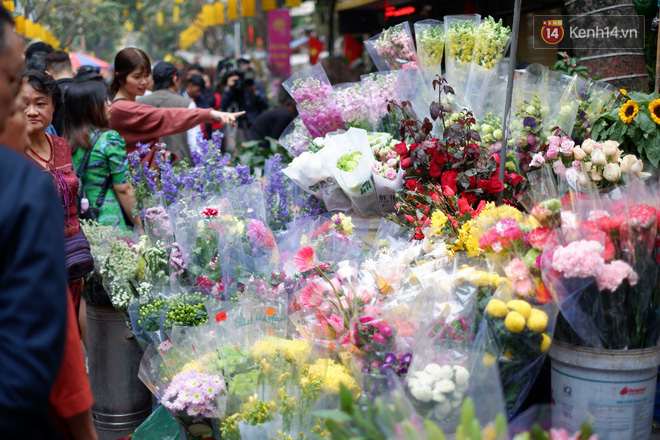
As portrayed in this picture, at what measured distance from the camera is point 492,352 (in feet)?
6.09

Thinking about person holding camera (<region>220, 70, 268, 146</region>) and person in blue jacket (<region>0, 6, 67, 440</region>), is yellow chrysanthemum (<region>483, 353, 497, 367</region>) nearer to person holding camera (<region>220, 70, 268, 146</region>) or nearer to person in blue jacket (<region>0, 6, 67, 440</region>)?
person in blue jacket (<region>0, 6, 67, 440</region>)

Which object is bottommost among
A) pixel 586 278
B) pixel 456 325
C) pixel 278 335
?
pixel 278 335

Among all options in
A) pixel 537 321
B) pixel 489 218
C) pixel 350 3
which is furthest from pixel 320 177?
pixel 350 3

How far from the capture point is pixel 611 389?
6.21 ft

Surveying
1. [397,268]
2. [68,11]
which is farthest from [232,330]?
[68,11]

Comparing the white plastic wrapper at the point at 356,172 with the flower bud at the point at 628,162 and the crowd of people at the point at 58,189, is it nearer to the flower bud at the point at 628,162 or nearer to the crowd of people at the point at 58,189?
the crowd of people at the point at 58,189

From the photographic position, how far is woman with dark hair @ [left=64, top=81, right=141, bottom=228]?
3795mm

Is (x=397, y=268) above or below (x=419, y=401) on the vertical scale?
above

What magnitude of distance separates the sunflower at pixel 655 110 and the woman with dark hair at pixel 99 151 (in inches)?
110

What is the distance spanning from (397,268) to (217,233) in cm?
94

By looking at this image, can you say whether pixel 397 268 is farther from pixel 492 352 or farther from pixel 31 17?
pixel 31 17

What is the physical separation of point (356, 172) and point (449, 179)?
0.53 m

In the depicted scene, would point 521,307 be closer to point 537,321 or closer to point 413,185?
point 537,321

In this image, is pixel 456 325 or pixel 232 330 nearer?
pixel 456 325
